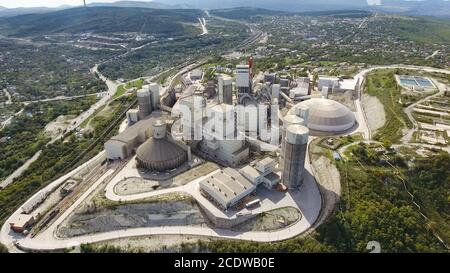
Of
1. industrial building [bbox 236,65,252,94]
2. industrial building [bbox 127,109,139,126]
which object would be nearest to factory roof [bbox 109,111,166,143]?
industrial building [bbox 127,109,139,126]

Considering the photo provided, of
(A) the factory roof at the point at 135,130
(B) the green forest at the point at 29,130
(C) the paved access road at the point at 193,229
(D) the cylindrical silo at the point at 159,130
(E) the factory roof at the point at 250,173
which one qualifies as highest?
(D) the cylindrical silo at the point at 159,130

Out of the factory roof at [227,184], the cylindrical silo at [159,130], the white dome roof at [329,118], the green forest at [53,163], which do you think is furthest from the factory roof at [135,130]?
the white dome roof at [329,118]

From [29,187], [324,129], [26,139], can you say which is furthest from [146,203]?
[26,139]

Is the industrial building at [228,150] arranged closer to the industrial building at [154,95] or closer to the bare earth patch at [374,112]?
the industrial building at [154,95]

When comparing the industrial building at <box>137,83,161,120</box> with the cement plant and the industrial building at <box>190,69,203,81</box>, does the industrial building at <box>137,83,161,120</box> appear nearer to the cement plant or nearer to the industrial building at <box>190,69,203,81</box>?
the cement plant

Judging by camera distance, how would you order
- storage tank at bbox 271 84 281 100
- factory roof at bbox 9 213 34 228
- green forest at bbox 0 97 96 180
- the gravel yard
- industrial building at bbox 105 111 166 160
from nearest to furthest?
factory roof at bbox 9 213 34 228 < the gravel yard < industrial building at bbox 105 111 166 160 < green forest at bbox 0 97 96 180 < storage tank at bbox 271 84 281 100

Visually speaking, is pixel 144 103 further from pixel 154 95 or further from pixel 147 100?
pixel 154 95
